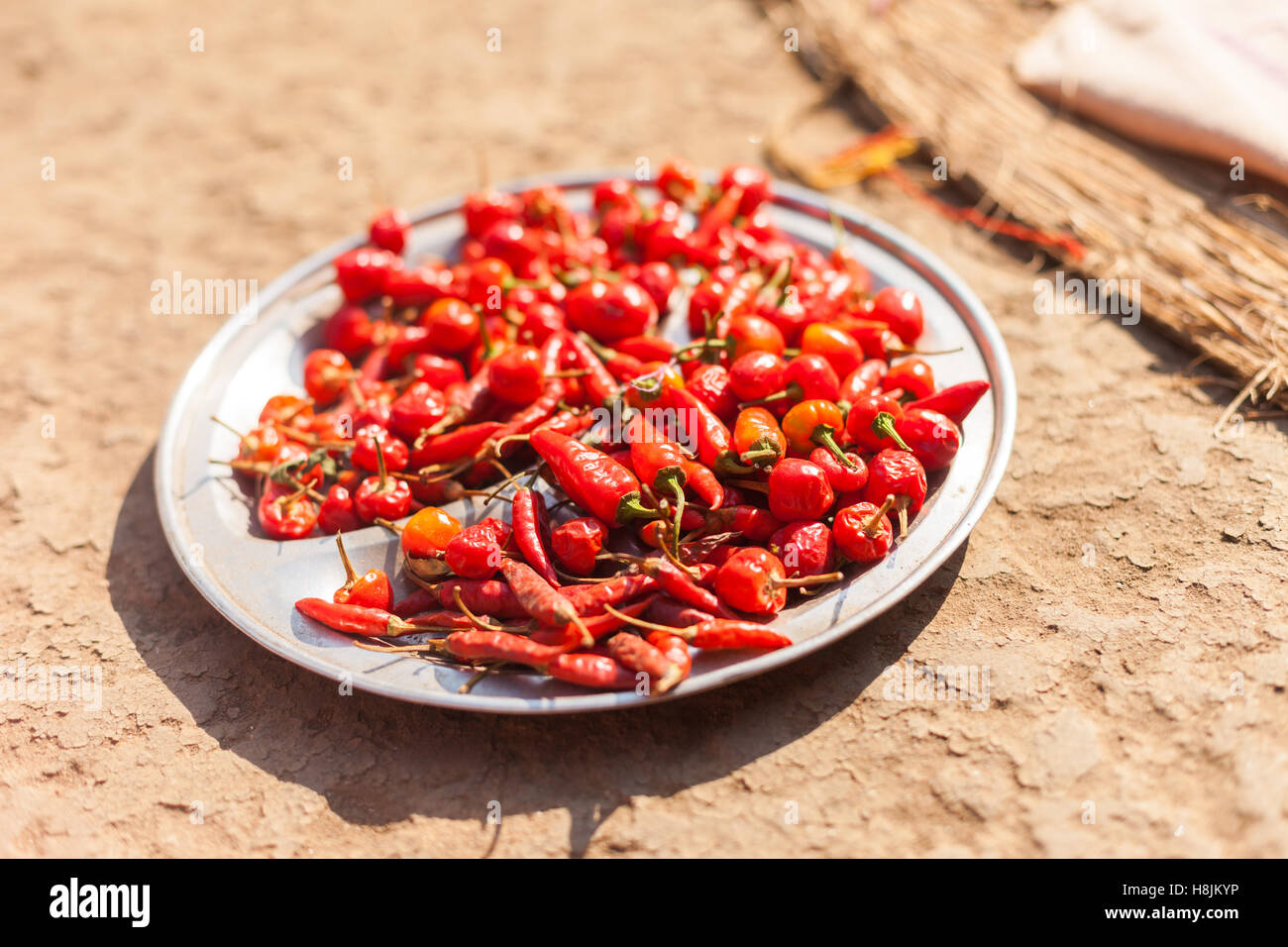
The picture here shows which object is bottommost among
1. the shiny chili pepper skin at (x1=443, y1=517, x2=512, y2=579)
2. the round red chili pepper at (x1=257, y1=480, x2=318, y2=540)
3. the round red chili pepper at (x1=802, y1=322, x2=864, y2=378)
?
the shiny chili pepper skin at (x1=443, y1=517, x2=512, y2=579)

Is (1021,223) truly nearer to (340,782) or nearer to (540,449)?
(540,449)

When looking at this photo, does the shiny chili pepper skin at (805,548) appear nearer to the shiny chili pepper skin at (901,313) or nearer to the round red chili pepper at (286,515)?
the shiny chili pepper skin at (901,313)

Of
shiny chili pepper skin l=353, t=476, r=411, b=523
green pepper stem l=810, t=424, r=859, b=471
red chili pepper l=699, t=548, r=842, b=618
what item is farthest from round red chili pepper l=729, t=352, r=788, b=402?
shiny chili pepper skin l=353, t=476, r=411, b=523

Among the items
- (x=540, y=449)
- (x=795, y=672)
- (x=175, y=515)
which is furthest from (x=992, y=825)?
(x=175, y=515)

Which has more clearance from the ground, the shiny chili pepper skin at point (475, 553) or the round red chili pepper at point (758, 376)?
the round red chili pepper at point (758, 376)

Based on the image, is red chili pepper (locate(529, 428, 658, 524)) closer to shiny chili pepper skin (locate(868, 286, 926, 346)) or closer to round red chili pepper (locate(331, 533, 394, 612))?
round red chili pepper (locate(331, 533, 394, 612))

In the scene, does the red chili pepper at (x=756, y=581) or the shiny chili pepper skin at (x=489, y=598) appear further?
the shiny chili pepper skin at (x=489, y=598)

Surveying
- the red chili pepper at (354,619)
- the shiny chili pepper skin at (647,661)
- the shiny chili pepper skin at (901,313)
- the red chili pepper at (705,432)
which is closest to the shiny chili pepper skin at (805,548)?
the red chili pepper at (705,432)
